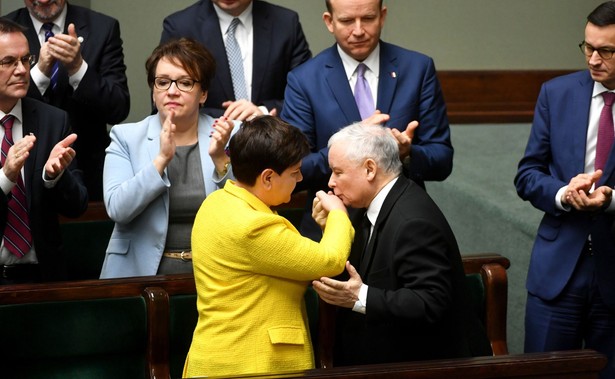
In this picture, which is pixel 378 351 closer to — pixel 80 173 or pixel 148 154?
pixel 148 154

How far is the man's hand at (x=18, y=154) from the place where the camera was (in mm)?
3080

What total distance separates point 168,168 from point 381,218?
2.99ft

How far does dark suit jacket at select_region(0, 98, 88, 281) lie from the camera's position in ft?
10.8

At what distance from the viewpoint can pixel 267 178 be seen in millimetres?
2646

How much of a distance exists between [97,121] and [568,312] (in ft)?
6.30

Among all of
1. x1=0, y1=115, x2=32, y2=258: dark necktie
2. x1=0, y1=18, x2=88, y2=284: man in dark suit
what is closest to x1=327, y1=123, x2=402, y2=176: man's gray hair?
x1=0, y1=18, x2=88, y2=284: man in dark suit

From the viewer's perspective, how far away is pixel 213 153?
3248 millimetres

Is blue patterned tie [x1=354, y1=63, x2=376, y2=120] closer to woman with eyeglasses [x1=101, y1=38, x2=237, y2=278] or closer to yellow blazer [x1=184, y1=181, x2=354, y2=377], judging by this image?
woman with eyeglasses [x1=101, y1=38, x2=237, y2=278]

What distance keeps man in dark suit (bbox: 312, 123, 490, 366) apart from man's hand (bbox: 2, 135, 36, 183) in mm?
913

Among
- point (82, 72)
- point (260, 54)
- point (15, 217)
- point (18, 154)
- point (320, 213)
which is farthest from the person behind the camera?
point (260, 54)

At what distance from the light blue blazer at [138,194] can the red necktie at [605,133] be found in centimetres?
118

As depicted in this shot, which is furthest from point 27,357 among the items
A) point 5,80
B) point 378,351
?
point 378,351

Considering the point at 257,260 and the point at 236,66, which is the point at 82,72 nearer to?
the point at 236,66

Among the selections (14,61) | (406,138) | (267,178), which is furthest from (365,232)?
(14,61)
